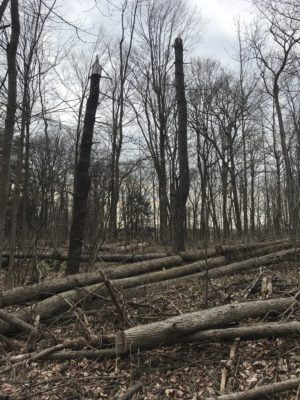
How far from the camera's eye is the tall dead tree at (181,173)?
12.3 metres

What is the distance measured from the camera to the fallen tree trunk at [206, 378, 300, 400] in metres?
3.98

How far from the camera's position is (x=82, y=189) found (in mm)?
9633

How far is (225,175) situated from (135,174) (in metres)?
8.56

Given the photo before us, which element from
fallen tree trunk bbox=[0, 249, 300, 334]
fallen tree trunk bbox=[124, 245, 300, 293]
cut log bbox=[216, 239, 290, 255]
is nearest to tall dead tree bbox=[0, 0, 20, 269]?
fallen tree trunk bbox=[0, 249, 300, 334]

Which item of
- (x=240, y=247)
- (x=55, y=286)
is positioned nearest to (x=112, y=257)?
(x=240, y=247)

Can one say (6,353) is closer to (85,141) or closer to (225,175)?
(85,141)

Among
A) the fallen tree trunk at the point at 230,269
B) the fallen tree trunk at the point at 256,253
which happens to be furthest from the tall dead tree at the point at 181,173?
the fallen tree trunk at the point at 230,269

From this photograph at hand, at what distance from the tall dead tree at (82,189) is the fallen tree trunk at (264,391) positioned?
20.7ft

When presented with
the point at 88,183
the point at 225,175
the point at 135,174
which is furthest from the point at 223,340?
the point at 135,174

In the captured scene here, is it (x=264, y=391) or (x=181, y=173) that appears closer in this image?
(x=264, y=391)

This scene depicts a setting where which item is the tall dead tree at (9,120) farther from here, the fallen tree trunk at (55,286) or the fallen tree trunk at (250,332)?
the fallen tree trunk at (250,332)

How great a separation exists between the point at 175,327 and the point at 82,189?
5.26m

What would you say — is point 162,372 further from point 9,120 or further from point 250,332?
point 9,120

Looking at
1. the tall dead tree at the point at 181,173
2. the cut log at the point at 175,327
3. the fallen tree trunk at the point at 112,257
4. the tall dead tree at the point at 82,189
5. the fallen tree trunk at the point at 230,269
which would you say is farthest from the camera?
the tall dead tree at the point at 181,173
